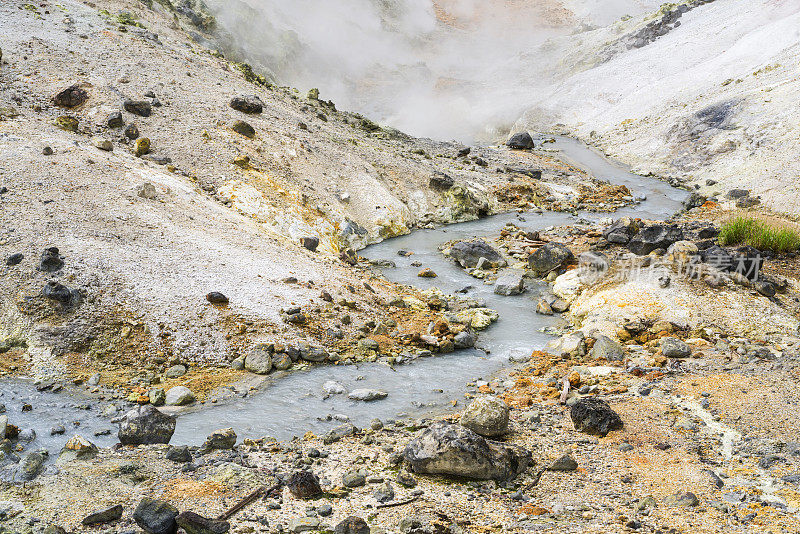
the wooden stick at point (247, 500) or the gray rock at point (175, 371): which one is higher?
the gray rock at point (175, 371)

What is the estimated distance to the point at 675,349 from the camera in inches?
398

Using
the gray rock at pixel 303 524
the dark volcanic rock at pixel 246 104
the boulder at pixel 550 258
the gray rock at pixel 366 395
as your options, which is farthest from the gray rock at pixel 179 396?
the dark volcanic rock at pixel 246 104

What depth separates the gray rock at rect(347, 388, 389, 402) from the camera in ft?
30.7

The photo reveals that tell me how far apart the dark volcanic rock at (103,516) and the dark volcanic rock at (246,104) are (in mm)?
17160

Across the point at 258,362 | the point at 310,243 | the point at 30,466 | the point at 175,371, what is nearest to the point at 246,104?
the point at 310,243

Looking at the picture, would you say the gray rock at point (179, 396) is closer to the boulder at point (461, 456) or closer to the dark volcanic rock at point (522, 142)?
the boulder at point (461, 456)

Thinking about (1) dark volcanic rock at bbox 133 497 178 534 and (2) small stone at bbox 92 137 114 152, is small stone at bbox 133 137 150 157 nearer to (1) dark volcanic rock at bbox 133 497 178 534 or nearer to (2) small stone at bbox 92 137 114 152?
(2) small stone at bbox 92 137 114 152

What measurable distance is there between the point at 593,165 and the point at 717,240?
17.5 metres

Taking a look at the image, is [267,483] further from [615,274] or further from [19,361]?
[615,274]

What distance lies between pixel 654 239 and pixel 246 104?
14.3 metres

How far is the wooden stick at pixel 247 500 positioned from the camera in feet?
18.3

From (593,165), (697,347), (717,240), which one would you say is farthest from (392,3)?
(697,347)

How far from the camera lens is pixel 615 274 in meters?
13.6

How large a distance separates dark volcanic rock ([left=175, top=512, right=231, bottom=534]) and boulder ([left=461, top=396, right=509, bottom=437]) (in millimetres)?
3297
